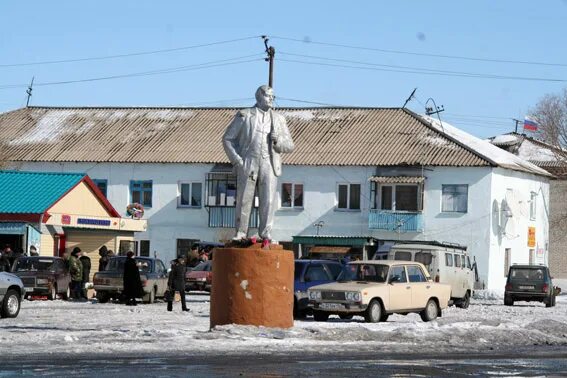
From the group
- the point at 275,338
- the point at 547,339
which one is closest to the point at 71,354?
the point at 275,338

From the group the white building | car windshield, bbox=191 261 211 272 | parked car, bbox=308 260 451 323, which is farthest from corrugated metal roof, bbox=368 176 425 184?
parked car, bbox=308 260 451 323

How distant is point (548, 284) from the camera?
1799 inches

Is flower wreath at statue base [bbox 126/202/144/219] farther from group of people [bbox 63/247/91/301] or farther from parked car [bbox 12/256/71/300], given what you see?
parked car [bbox 12/256/71/300]

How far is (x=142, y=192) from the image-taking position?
222 ft

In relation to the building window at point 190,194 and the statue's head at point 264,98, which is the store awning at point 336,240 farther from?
the statue's head at point 264,98

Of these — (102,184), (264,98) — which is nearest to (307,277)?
(264,98)

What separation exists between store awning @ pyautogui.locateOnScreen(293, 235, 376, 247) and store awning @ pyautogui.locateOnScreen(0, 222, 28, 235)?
19.9 m

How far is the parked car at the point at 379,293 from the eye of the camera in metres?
30.4

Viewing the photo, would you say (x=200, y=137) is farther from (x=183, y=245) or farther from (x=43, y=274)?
(x=43, y=274)

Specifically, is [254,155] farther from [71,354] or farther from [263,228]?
[71,354]

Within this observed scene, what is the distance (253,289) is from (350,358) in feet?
9.90

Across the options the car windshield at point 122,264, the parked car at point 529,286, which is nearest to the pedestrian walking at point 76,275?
the car windshield at point 122,264

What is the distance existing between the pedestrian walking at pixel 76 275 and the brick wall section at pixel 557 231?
156 ft

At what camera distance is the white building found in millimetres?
62375
